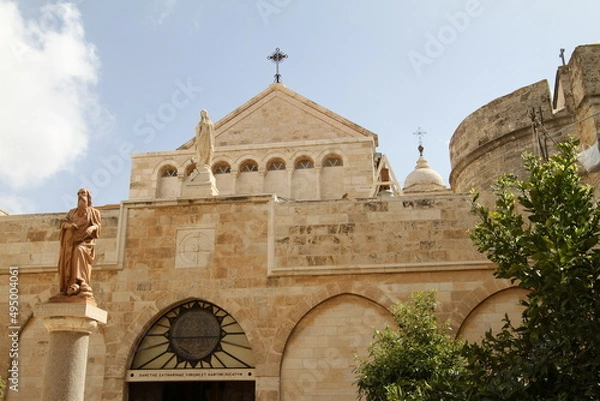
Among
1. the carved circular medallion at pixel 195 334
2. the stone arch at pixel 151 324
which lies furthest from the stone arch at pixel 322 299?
the carved circular medallion at pixel 195 334

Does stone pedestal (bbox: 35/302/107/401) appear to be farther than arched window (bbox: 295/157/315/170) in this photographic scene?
No

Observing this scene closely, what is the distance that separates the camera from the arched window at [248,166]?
22.8 meters

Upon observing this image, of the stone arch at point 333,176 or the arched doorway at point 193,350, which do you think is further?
the stone arch at point 333,176

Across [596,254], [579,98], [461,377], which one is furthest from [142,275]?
[579,98]

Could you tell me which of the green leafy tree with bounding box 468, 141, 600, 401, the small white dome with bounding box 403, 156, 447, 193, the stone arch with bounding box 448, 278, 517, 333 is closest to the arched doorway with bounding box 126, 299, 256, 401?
the stone arch with bounding box 448, 278, 517, 333

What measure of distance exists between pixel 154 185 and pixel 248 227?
10.7m

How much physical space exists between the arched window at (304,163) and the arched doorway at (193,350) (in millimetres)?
10076

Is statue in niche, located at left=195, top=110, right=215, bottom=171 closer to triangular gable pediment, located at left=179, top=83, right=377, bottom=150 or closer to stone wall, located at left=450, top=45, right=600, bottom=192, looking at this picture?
stone wall, located at left=450, top=45, right=600, bottom=192

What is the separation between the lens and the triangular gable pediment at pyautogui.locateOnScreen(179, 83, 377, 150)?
2362cm

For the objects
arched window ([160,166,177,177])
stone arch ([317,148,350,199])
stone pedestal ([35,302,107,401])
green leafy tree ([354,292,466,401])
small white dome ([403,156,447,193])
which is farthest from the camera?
small white dome ([403,156,447,193])

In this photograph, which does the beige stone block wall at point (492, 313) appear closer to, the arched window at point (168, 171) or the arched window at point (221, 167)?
the arched window at point (221, 167)

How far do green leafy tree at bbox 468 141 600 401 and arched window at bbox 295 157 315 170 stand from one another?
15105mm

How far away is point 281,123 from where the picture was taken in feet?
79.3

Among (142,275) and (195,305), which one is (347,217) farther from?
(142,275)
